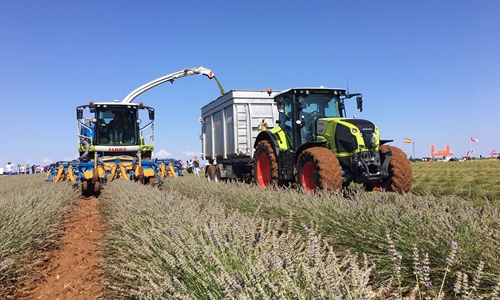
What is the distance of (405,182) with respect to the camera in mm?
7367

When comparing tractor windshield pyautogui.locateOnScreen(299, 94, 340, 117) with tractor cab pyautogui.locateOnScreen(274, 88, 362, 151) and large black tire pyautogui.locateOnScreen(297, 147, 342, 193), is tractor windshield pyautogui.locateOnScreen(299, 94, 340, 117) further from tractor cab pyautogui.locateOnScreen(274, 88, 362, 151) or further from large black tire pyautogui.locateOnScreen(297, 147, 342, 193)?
large black tire pyautogui.locateOnScreen(297, 147, 342, 193)

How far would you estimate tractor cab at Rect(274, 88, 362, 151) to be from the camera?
8.77m

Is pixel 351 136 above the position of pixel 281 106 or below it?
below

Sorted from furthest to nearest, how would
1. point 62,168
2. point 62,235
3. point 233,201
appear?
1. point 62,168
2. point 233,201
3. point 62,235

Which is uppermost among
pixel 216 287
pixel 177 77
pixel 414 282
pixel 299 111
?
pixel 177 77

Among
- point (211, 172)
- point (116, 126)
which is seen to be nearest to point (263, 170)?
point (211, 172)

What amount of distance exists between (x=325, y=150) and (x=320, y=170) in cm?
52

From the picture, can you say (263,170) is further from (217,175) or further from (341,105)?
(217,175)

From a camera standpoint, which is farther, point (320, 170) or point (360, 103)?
point (360, 103)

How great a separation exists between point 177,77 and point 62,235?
13958 mm

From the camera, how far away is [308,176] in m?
7.81

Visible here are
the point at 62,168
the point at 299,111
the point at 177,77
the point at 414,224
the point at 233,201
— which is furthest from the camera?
the point at 177,77

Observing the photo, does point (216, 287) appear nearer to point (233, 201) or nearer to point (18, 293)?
point (18, 293)

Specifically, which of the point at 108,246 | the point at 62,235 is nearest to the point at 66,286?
the point at 108,246
